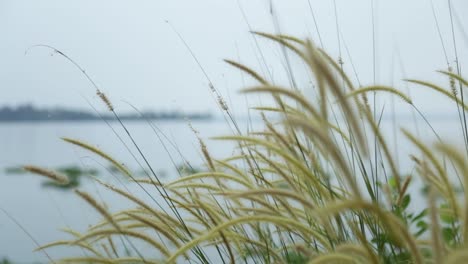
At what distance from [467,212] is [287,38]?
499 millimetres

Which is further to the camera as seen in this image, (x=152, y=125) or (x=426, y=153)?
(x=152, y=125)

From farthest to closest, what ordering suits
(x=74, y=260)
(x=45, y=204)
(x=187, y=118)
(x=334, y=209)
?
(x=45, y=204)
(x=187, y=118)
(x=74, y=260)
(x=334, y=209)

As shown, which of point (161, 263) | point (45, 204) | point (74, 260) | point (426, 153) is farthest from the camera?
point (45, 204)

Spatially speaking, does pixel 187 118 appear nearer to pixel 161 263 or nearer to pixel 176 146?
pixel 176 146

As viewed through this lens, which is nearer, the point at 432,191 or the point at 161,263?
the point at 432,191

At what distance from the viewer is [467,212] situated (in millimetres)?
540

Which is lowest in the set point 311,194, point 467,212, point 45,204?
point 467,212

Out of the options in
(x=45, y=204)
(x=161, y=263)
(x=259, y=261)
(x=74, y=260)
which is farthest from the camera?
(x=45, y=204)

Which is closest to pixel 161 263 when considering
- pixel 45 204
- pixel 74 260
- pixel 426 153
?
pixel 74 260

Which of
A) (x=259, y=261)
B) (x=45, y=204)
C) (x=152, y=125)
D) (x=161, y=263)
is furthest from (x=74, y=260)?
(x=45, y=204)

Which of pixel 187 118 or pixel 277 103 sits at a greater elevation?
pixel 187 118

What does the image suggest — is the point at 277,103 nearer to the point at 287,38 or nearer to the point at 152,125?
the point at 287,38

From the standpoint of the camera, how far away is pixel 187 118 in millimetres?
1335

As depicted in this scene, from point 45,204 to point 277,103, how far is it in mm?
4988
